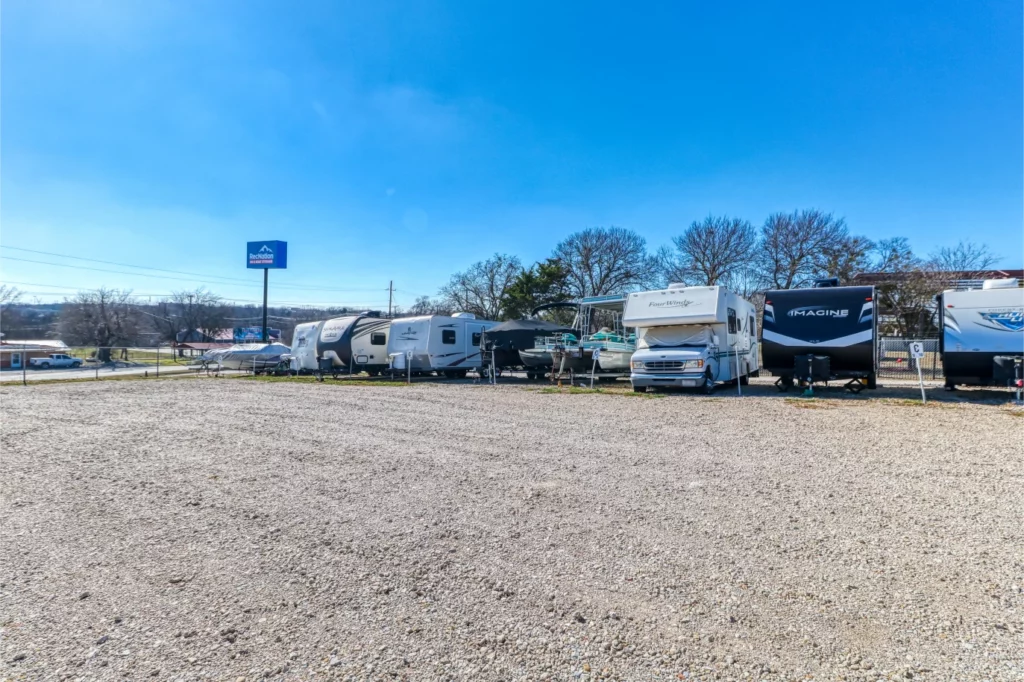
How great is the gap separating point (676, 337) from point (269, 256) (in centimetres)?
4250

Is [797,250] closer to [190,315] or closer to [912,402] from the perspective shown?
[912,402]

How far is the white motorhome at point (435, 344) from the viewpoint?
20.4 metres

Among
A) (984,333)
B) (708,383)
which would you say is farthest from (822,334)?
(984,333)

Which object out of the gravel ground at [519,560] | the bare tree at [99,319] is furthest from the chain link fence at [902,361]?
the bare tree at [99,319]

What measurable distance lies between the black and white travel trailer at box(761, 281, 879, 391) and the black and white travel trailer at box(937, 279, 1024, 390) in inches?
56.3

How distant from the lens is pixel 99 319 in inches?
2372

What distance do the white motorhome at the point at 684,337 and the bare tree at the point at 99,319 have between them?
62.2m

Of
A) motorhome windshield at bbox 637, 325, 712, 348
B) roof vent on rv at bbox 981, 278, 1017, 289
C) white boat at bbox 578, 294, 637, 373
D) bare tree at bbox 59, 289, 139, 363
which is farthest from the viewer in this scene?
bare tree at bbox 59, 289, 139, 363

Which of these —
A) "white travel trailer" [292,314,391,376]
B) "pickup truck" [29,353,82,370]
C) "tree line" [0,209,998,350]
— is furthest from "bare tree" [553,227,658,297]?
"pickup truck" [29,353,82,370]

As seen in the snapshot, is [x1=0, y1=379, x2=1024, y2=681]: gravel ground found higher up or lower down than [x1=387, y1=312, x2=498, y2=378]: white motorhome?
lower down

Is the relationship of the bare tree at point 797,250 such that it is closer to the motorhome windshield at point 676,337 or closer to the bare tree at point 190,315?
the motorhome windshield at point 676,337

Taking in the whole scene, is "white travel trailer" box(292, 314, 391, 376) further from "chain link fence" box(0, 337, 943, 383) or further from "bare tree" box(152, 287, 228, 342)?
"bare tree" box(152, 287, 228, 342)

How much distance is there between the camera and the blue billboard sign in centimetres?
4684

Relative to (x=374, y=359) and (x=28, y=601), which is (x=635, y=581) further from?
(x=374, y=359)
